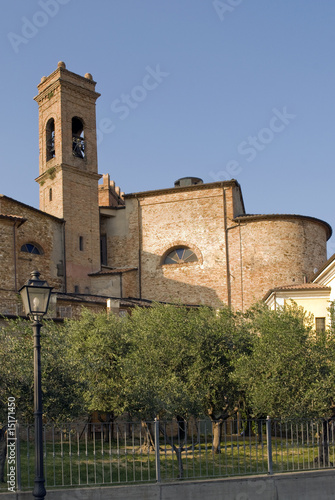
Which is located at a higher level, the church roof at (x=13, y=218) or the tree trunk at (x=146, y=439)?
the church roof at (x=13, y=218)

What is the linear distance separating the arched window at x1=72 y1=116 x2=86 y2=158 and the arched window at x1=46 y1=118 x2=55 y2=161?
1.14 meters

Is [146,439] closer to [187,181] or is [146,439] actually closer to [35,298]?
[35,298]

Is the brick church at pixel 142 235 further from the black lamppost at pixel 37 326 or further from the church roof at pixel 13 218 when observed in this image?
the black lamppost at pixel 37 326

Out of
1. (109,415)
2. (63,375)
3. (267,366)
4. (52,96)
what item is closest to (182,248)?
(52,96)

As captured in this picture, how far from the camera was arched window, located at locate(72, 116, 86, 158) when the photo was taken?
33.2 m

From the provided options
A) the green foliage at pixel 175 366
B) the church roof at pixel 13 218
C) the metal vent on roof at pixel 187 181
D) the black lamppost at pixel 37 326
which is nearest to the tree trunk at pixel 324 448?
the green foliage at pixel 175 366

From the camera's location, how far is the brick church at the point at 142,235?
101 ft

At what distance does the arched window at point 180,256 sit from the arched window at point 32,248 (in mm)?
7243

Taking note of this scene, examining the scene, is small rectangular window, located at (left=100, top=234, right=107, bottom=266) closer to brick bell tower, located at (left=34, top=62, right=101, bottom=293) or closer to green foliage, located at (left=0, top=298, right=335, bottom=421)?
brick bell tower, located at (left=34, top=62, right=101, bottom=293)

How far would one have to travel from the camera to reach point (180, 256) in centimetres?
3312

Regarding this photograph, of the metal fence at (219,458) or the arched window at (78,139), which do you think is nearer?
the metal fence at (219,458)

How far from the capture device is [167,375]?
16906 mm

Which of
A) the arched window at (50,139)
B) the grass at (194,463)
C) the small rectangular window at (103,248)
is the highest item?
the arched window at (50,139)

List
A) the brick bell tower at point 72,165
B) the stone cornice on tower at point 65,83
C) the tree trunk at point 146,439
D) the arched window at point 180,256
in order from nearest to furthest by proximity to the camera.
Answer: the tree trunk at point 146,439 < the brick bell tower at point 72,165 < the stone cornice on tower at point 65,83 < the arched window at point 180,256
